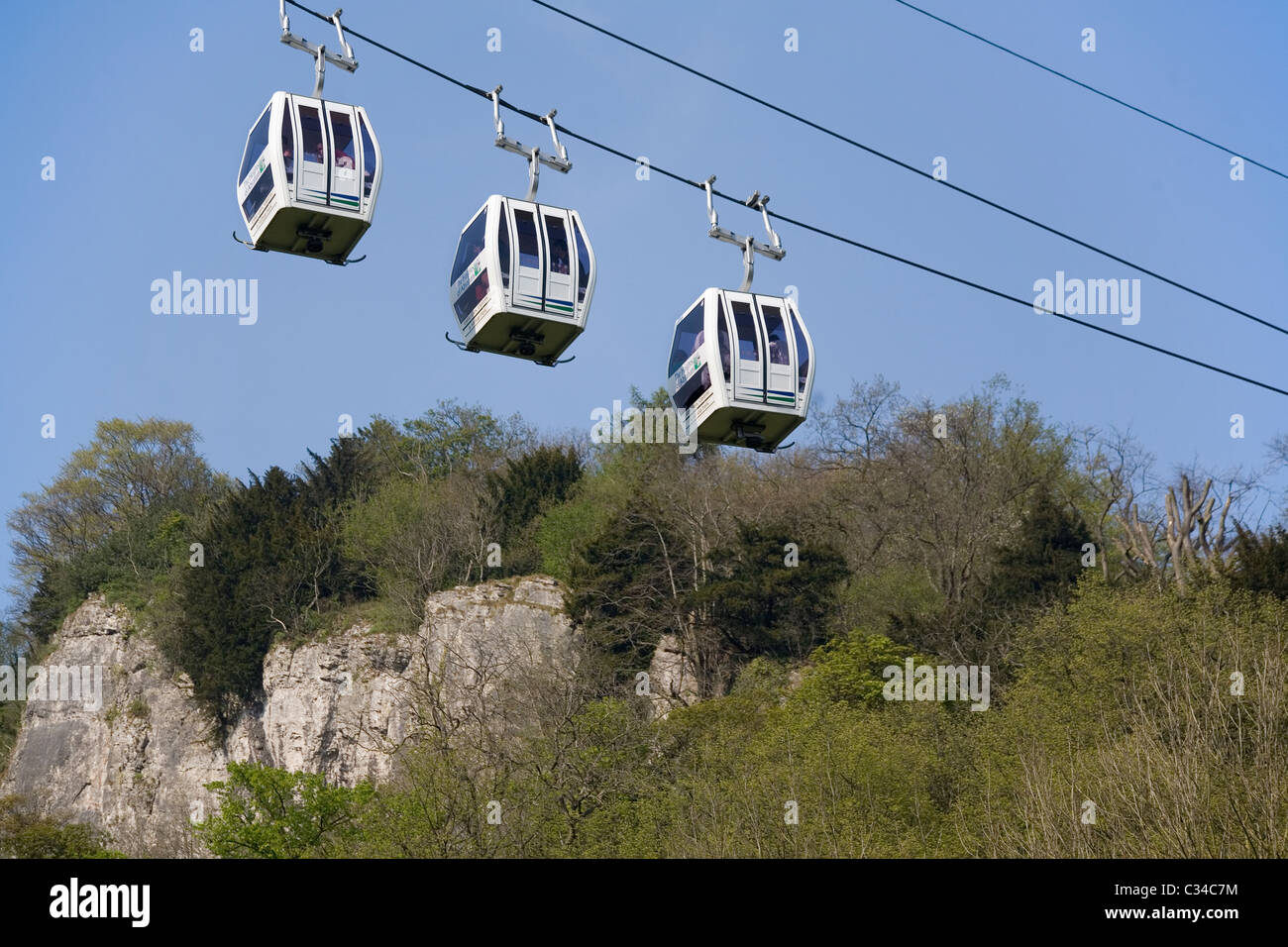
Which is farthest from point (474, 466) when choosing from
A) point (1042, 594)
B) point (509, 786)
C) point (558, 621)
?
point (509, 786)

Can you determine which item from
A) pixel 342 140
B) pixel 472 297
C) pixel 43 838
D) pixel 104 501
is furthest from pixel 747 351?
pixel 104 501

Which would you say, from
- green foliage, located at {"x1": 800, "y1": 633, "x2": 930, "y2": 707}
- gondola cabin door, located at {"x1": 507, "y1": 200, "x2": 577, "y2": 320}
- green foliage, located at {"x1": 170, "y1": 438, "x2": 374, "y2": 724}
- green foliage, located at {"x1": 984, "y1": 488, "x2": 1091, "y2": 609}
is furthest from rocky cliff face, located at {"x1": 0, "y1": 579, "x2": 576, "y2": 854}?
gondola cabin door, located at {"x1": 507, "y1": 200, "x2": 577, "y2": 320}

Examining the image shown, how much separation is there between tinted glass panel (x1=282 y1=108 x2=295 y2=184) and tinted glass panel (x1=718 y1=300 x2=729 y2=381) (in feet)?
16.8

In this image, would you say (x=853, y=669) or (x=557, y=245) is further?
(x=853, y=669)

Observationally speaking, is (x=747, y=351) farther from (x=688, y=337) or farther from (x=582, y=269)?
(x=582, y=269)

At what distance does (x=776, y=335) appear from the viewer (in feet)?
64.7

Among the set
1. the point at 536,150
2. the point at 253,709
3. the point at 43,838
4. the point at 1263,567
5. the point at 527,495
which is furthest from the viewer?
the point at 527,495

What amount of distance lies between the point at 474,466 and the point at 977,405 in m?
21.1

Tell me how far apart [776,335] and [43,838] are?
35.7 m

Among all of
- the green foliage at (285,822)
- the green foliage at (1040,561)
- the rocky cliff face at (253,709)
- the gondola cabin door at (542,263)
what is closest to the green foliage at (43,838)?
the rocky cliff face at (253,709)

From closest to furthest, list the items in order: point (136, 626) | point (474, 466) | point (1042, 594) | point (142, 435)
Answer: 1. point (1042, 594)
2. point (136, 626)
3. point (474, 466)
4. point (142, 435)

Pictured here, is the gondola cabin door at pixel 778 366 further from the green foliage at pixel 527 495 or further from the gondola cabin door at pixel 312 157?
the green foliage at pixel 527 495

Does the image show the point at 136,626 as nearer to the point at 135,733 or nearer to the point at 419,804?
the point at 135,733
